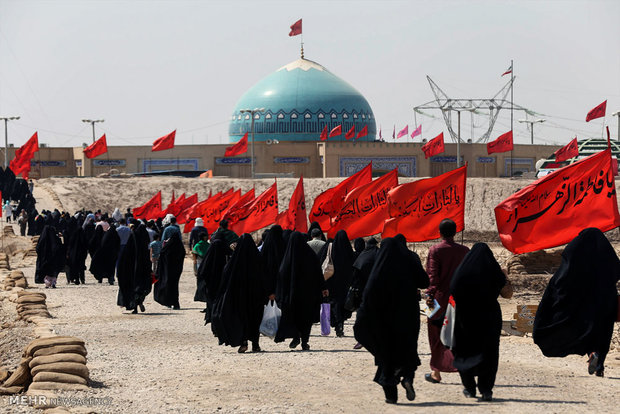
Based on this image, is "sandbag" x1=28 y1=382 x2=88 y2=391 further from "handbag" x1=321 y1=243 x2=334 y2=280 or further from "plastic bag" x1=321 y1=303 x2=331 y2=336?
"plastic bag" x1=321 y1=303 x2=331 y2=336

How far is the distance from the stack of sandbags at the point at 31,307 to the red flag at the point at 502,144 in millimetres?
37731

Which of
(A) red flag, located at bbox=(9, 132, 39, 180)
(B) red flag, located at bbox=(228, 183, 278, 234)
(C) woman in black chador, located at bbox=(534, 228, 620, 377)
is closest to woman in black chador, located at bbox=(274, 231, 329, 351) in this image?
(C) woman in black chador, located at bbox=(534, 228, 620, 377)

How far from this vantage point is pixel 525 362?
8.63 metres

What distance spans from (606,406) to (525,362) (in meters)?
2.15

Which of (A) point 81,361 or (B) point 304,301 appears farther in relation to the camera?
(B) point 304,301

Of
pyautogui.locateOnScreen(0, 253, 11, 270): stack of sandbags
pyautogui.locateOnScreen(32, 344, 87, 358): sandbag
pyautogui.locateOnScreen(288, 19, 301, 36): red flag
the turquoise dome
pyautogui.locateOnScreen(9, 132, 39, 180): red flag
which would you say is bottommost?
pyautogui.locateOnScreen(32, 344, 87, 358): sandbag

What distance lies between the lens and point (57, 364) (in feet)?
25.6

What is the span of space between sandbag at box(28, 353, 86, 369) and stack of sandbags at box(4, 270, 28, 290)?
9.55 metres

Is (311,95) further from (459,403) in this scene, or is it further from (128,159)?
(459,403)

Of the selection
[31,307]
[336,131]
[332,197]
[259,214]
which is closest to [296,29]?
[336,131]

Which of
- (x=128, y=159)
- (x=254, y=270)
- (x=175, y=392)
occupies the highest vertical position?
(x=128, y=159)

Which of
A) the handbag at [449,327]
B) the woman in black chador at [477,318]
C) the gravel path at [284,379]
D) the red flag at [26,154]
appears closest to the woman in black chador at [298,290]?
the gravel path at [284,379]

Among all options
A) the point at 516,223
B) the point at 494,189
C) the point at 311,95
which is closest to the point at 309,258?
the point at 516,223

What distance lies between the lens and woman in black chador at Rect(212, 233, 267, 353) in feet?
31.1
